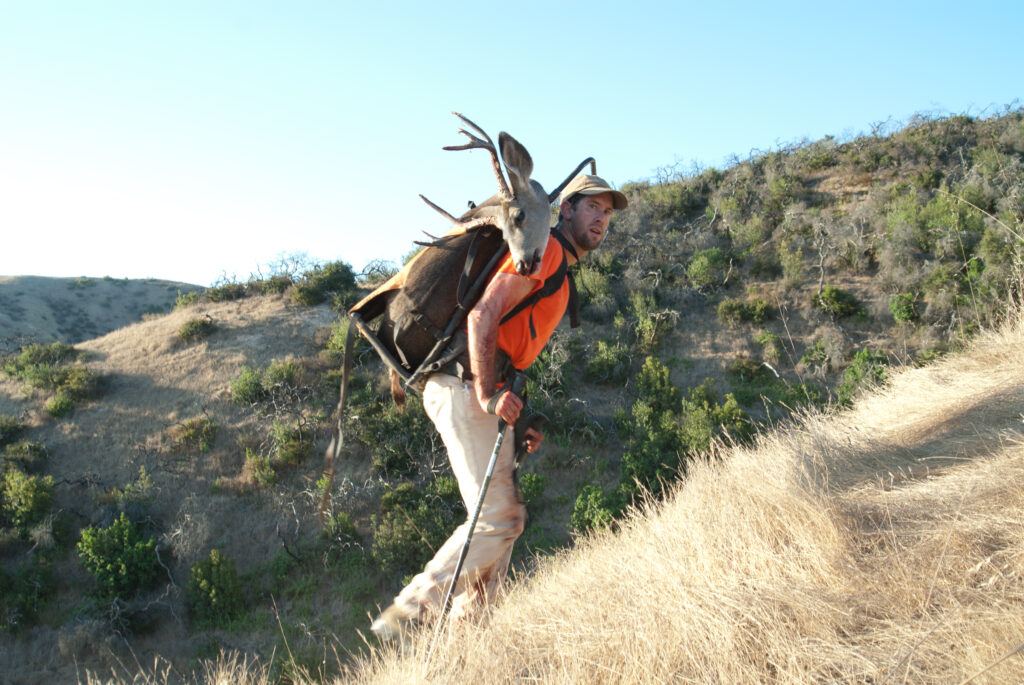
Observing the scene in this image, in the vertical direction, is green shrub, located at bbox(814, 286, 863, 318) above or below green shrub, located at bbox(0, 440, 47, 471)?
below

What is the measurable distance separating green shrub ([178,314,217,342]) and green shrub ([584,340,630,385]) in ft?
28.2

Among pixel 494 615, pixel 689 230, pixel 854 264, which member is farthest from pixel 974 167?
pixel 494 615

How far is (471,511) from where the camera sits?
370 cm

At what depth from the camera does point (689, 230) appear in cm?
1864

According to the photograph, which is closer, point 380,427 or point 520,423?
point 520,423

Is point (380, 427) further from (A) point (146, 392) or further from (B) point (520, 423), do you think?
(B) point (520, 423)

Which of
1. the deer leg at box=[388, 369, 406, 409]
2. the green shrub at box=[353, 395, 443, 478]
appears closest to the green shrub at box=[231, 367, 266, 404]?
the green shrub at box=[353, 395, 443, 478]

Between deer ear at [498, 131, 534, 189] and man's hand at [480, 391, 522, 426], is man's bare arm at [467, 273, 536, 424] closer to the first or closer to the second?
man's hand at [480, 391, 522, 426]

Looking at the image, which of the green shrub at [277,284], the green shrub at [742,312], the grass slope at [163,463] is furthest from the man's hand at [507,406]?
the green shrub at [277,284]

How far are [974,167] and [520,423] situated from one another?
1705cm

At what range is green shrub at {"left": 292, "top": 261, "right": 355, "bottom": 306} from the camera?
1750 cm

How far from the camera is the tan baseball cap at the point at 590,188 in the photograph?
157 inches

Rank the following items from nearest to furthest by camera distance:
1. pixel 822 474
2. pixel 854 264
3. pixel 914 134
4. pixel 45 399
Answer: pixel 822 474 < pixel 45 399 < pixel 854 264 < pixel 914 134

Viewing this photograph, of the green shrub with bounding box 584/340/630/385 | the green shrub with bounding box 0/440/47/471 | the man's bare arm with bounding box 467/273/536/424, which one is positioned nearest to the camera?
the man's bare arm with bounding box 467/273/536/424
